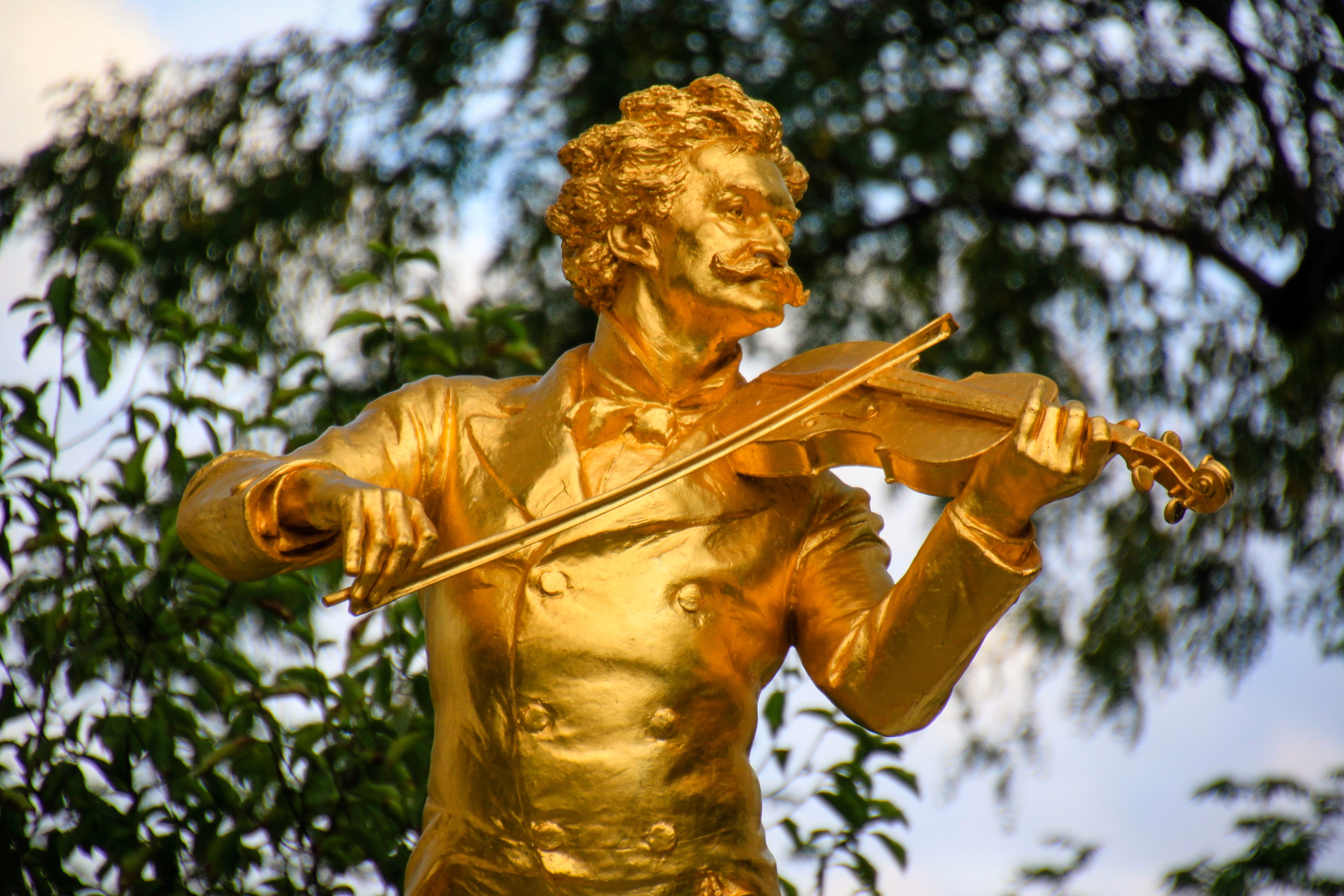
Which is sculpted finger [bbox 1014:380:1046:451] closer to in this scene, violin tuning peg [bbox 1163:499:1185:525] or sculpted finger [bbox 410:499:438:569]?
violin tuning peg [bbox 1163:499:1185:525]

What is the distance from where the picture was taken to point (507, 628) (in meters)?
2.89

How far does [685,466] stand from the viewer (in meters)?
2.79

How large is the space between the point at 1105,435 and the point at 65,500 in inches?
98.1

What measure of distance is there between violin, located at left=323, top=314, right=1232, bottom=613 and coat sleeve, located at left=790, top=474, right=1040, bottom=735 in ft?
0.35

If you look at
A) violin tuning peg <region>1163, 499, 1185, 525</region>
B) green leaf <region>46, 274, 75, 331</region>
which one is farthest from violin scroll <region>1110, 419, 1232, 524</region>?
green leaf <region>46, 274, 75, 331</region>

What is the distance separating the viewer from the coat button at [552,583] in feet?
9.46

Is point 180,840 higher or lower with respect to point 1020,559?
lower

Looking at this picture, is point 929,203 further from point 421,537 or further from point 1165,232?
point 421,537

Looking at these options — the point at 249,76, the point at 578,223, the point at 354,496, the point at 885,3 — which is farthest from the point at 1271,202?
the point at 354,496

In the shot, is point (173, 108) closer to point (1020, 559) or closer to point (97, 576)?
point (97, 576)

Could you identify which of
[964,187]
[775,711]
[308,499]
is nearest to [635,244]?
[308,499]

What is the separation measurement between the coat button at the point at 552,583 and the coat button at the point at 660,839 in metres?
0.36

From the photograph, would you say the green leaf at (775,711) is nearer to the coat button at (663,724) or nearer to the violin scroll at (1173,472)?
the coat button at (663,724)

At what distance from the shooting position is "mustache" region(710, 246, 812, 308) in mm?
3016
